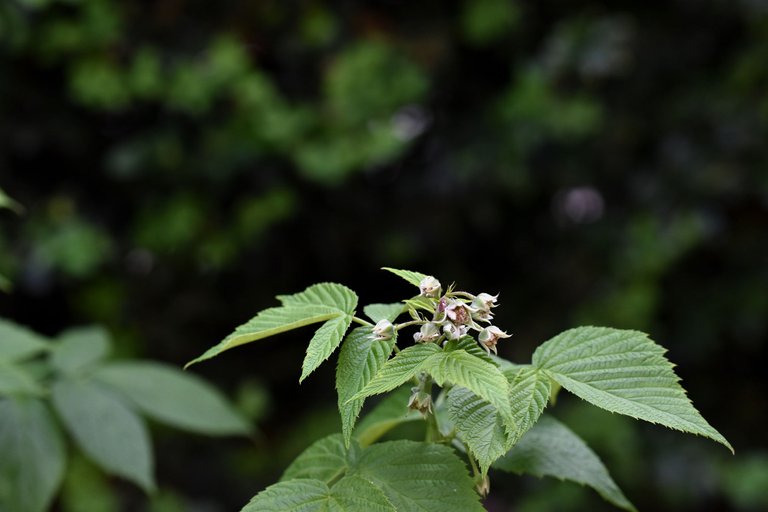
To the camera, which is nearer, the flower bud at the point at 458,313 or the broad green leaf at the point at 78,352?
the flower bud at the point at 458,313

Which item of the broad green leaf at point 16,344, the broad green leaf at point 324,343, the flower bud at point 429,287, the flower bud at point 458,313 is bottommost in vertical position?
the broad green leaf at point 16,344

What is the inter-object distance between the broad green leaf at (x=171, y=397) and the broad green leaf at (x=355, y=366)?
0.51m

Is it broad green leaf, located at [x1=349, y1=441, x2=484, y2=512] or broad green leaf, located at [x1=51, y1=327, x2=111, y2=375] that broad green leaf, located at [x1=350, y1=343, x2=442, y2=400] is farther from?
broad green leaf, located at [x1=51, y1=327, x2=111, y2=375]

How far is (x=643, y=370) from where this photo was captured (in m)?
0.57

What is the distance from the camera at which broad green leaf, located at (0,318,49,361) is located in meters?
0.90

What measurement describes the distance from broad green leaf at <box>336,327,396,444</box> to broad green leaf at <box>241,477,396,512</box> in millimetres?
33

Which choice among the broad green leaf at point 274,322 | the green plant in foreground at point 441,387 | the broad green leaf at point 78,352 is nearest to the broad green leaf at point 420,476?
the green plant in foreground at point 441,387

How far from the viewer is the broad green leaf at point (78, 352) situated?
101 cm

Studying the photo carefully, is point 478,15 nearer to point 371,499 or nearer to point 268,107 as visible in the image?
point 268,107

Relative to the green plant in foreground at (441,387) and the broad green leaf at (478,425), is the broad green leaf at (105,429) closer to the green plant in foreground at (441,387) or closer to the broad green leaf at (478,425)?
the green plant in foreground at (441,387)

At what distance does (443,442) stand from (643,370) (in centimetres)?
15

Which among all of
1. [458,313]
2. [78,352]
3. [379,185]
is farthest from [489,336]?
[379,185]

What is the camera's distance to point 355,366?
0.55 metres

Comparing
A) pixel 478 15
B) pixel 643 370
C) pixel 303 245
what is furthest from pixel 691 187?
pixel 643 370
